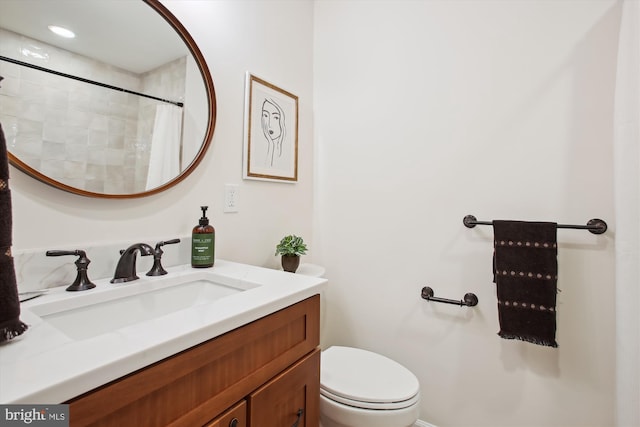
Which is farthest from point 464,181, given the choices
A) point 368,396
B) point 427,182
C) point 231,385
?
point 231,385

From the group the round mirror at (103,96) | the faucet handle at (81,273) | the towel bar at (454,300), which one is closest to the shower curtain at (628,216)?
the towel bar at (454,300)

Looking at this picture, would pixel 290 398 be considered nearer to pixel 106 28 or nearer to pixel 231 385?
pixel 231 385

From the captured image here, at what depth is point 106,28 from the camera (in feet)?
3.13

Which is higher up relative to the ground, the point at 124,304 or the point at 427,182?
the point at 427,182

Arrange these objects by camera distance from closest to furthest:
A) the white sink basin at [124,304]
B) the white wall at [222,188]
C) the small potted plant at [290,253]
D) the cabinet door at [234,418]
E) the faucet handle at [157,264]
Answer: the cabinet door at [234,418] → the white sink basin at [124,304] → the white wall at [222,188] → the faucet handle at [157,264] → the small potted plant at [290,253]

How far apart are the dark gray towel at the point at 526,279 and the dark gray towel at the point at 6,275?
143cm

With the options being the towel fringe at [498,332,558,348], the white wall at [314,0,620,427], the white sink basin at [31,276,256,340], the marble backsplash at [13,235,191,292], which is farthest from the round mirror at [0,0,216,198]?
the towel fringe at [498,332,558,348]

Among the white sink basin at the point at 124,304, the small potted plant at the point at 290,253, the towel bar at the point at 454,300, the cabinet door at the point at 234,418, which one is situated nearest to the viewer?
the cabinet door at the point at 234,418

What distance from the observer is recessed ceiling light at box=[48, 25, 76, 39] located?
854 millimetres

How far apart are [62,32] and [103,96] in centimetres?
18

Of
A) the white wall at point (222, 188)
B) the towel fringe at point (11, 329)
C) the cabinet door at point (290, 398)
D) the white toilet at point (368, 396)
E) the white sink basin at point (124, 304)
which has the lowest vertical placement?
the white toilet at point (368, 396)

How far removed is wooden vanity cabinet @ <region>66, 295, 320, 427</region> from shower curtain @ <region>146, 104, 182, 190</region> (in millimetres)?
669

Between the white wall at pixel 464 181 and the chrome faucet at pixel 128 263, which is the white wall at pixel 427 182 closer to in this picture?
the white wall at pixel 464 181

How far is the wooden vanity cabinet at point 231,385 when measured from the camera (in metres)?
0.48
